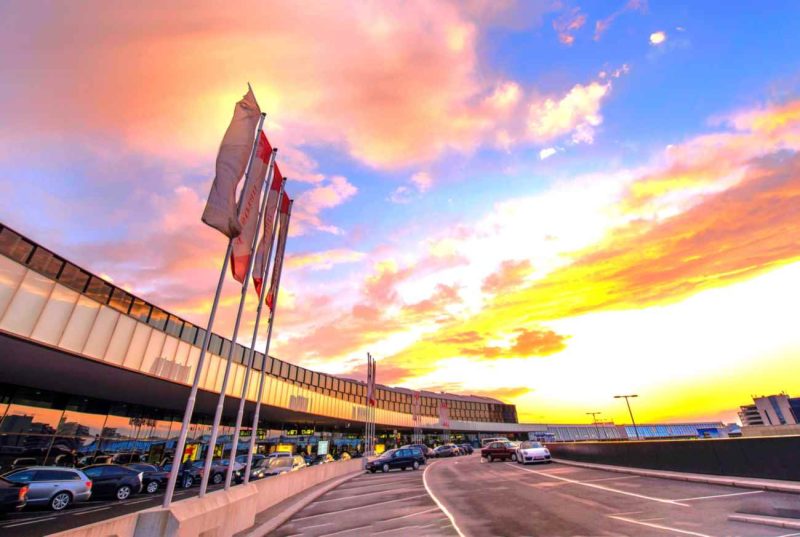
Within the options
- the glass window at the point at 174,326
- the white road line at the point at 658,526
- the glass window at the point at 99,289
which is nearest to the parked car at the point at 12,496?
the glass window at the point at 99,289

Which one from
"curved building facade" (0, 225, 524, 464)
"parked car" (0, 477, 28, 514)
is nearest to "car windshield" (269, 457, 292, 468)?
"curved building facade" (0, 225, 524, 464)

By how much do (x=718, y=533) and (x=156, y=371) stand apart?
87.7 ft

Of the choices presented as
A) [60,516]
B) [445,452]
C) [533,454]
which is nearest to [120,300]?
[60,516]

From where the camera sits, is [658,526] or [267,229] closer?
[658,526]

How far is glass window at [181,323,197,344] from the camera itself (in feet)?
97.5

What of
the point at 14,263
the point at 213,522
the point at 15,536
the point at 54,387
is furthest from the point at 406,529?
the point at 54,387

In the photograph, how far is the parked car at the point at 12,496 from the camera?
46.2ft

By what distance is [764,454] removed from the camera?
1308 cm

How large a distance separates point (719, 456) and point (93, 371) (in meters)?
32.1

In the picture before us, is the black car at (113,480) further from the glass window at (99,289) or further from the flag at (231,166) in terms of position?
the flag at (231,166)

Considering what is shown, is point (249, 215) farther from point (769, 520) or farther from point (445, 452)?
point (445, 452)

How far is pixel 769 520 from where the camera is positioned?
829 cm

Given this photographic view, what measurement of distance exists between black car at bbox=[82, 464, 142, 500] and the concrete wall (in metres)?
10.5

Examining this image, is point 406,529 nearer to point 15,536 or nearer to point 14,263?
point 15,536
